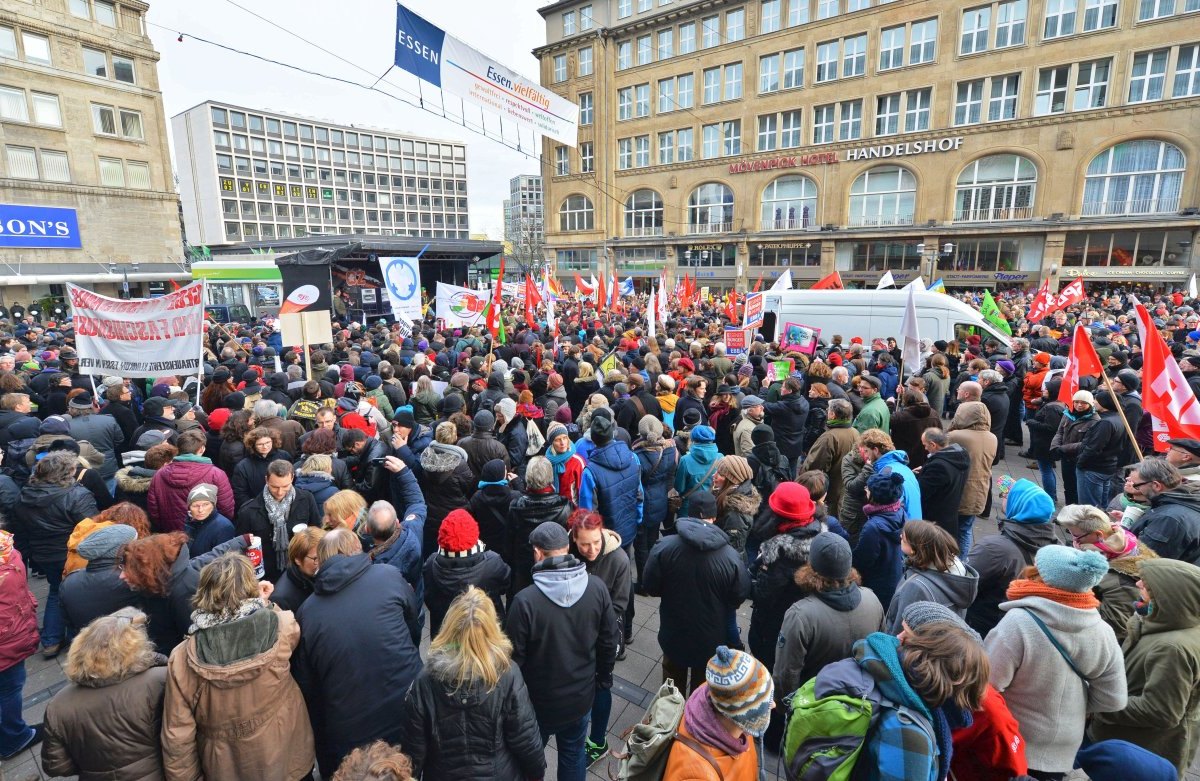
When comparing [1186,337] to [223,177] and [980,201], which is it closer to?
[980,201]

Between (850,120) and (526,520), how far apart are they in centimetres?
4082

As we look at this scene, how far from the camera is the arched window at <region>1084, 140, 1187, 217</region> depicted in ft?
93.4

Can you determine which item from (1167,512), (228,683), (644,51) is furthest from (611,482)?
(644,51)

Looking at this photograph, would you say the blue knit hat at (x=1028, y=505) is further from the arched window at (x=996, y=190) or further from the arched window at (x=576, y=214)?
the arched window at (x=576, y=214)

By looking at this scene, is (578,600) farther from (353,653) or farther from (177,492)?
(177,492)

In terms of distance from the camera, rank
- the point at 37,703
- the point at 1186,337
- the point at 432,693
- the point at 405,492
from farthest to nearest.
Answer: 1. the point at 1186,337
2. the point at 405,492
3. the point at 37,703
4. the point at 432,693

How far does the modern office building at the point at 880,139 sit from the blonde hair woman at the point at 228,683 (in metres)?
39.8

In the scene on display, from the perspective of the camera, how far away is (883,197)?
3609cm

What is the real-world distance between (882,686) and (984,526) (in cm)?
622

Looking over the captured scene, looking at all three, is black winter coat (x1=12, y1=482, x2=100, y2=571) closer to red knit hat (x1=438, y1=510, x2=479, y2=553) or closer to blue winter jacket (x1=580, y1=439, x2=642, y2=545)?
red knit hat (x1=438, y1=510, x2=479, y2=553)

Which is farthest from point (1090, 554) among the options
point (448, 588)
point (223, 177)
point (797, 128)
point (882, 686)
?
point (223, 177)


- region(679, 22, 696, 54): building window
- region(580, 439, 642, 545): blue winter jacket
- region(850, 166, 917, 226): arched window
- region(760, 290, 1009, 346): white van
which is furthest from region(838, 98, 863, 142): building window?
region(580, 439, 642, 545): blue winter jacket

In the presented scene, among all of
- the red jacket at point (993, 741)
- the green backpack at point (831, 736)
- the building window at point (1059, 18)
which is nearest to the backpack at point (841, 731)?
the green backpack at point (831, 736)

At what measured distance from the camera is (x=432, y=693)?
92.0 inches
